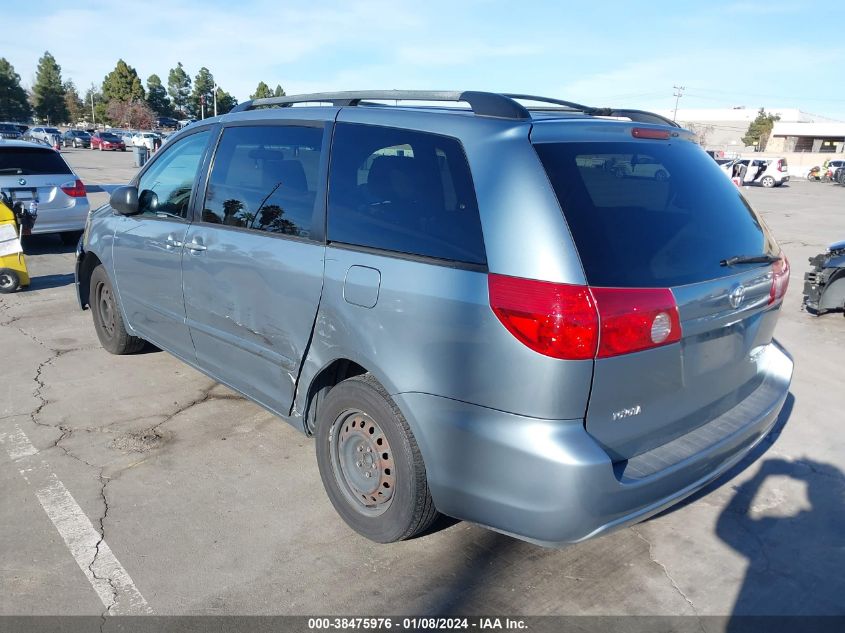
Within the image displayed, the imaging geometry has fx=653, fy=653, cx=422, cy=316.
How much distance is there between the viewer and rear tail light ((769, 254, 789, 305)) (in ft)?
10.1

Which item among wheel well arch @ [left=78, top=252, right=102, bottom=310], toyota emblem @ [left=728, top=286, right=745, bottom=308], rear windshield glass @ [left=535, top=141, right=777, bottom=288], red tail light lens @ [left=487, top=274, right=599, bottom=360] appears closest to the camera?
red tail light lens @ [left=487, top=274, right=599, bottom=360]

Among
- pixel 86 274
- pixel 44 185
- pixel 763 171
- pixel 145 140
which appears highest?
pixel 763 171

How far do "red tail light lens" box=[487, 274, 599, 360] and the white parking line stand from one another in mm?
1879

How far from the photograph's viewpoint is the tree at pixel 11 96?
251 feet

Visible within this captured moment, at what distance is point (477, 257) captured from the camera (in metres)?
2.47

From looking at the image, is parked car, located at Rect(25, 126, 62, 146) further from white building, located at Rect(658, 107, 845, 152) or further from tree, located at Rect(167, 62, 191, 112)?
white building, located at Rect(658, 107, 845, 152)

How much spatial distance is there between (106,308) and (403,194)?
3.73 m

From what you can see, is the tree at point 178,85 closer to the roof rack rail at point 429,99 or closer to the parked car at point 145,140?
the parked car at point 145,140

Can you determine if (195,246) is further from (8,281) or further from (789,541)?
(8,281)

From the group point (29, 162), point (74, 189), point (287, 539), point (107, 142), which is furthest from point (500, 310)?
point (107, 142)

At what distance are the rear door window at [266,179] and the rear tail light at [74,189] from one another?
7023mm

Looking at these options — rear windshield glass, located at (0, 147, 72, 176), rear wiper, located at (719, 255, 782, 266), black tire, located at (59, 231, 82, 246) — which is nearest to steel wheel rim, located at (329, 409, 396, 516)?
rear wiper, located at (719, 255, 782, 266)

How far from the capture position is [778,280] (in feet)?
10.4

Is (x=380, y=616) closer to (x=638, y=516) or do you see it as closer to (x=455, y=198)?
(x=638, y=516)
